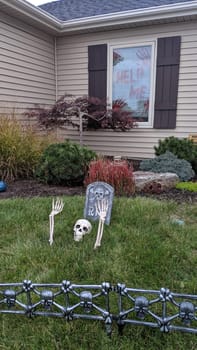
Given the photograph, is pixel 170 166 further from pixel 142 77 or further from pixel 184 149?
pixel 142 77

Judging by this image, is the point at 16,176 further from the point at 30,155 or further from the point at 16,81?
the point at 16,81

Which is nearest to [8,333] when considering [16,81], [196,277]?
[196,277]

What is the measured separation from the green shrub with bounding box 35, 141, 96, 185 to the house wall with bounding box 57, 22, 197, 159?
218cm

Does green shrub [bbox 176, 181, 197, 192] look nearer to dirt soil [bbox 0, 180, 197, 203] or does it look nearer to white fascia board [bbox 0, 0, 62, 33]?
dirt soil [bbox 0, 180, 197, 203]

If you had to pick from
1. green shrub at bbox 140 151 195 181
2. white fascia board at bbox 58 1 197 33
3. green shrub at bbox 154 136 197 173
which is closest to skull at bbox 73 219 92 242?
green shrub at bbox 140 151 195 181

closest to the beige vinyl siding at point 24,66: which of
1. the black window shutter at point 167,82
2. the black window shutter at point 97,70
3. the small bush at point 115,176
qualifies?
the black window shutter at point 97,70

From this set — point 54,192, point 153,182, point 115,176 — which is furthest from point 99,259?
point 153,182

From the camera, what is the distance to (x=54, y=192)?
135 inches

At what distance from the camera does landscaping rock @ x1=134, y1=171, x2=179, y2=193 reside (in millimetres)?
3504

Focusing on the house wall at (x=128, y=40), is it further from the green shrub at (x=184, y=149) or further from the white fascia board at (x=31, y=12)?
the green shrub at (x=184, y=149)

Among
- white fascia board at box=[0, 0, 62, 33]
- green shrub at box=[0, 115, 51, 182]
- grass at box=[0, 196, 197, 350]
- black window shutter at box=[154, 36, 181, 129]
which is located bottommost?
grass at box=[0, 196, 197, 350]

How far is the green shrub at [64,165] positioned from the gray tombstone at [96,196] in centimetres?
135

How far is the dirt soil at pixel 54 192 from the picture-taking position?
3.21m

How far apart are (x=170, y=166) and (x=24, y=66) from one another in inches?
140
